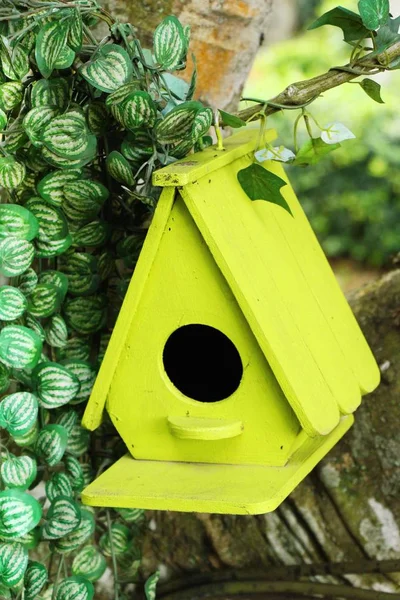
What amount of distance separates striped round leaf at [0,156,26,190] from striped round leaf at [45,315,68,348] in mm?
250

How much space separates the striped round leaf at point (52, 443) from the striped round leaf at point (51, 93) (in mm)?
529

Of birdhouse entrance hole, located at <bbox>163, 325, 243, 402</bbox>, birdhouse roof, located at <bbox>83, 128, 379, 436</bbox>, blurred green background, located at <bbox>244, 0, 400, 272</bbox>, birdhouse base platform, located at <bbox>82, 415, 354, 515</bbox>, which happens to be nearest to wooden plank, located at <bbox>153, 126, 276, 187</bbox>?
birdhouse roof, located at <bbox>83, 128, 379, 436</bbox>

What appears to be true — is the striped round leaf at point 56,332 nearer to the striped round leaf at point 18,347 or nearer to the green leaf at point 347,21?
the striped round leaf at point 18,347

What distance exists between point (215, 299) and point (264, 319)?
88 mm

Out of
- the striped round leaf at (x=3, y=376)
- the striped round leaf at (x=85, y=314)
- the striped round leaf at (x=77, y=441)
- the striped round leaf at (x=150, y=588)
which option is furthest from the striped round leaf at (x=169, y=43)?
the striped round leaf at (x=150, y=588)

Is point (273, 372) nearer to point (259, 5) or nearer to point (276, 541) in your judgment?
point (276, 541)

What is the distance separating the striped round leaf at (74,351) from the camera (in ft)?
5.36

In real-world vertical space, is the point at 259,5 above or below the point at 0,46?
below

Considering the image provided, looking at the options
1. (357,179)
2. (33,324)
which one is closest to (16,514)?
(33,324)

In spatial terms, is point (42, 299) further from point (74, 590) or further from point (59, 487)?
point (74, 590)

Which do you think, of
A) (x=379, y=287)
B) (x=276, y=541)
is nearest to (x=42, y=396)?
(x=276, y=541)

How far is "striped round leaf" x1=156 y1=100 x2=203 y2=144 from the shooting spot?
1.38 m

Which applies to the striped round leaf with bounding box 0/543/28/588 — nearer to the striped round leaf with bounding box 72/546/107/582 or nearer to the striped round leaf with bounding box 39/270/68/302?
the striped round leaf with bounding box 72/546/107/582

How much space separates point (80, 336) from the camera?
1685 mm
